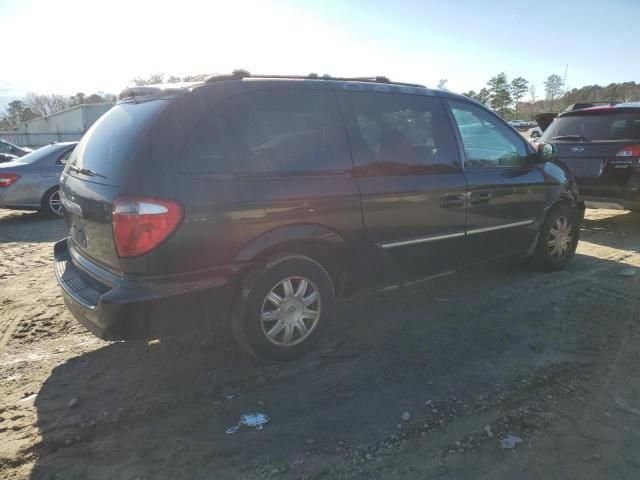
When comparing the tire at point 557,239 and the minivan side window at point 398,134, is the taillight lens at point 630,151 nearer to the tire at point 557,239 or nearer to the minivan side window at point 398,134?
the tire at point 557,239

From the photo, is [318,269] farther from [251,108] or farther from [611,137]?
[611,137]

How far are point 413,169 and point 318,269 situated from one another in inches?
45.1

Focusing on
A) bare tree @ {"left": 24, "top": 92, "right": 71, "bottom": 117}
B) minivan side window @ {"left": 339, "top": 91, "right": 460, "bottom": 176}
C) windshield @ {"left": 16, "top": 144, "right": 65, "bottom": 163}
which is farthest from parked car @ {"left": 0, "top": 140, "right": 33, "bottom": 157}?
bare tree @ {"left": 24, "top": 92, "right": 71, "bottom": 117}

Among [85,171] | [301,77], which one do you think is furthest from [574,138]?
[85,171]

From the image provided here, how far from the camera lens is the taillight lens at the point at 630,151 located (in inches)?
243

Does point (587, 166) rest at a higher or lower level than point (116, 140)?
lower

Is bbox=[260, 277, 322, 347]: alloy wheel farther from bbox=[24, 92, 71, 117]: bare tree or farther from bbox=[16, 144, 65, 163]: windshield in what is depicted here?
bbox=[24, 92, 71, 117]: bare tree

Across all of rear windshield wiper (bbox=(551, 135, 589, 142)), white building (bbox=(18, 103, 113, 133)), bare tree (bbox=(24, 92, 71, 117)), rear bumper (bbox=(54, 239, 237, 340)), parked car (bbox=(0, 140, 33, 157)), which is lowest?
rear bumper (bbox=(54, 239, 237, 340))

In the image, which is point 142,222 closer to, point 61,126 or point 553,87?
point 61,126

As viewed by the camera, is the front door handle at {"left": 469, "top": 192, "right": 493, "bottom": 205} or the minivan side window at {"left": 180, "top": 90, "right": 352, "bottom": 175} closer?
the minivan side window at {"left": 180, "top": 90, "right": 352, "bottom": 175}

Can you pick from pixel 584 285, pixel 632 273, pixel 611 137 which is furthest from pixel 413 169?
pixel 611 137

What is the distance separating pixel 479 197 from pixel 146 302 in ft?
9.49

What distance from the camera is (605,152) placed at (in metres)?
6.44

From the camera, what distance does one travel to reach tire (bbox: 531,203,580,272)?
15.8 ft
